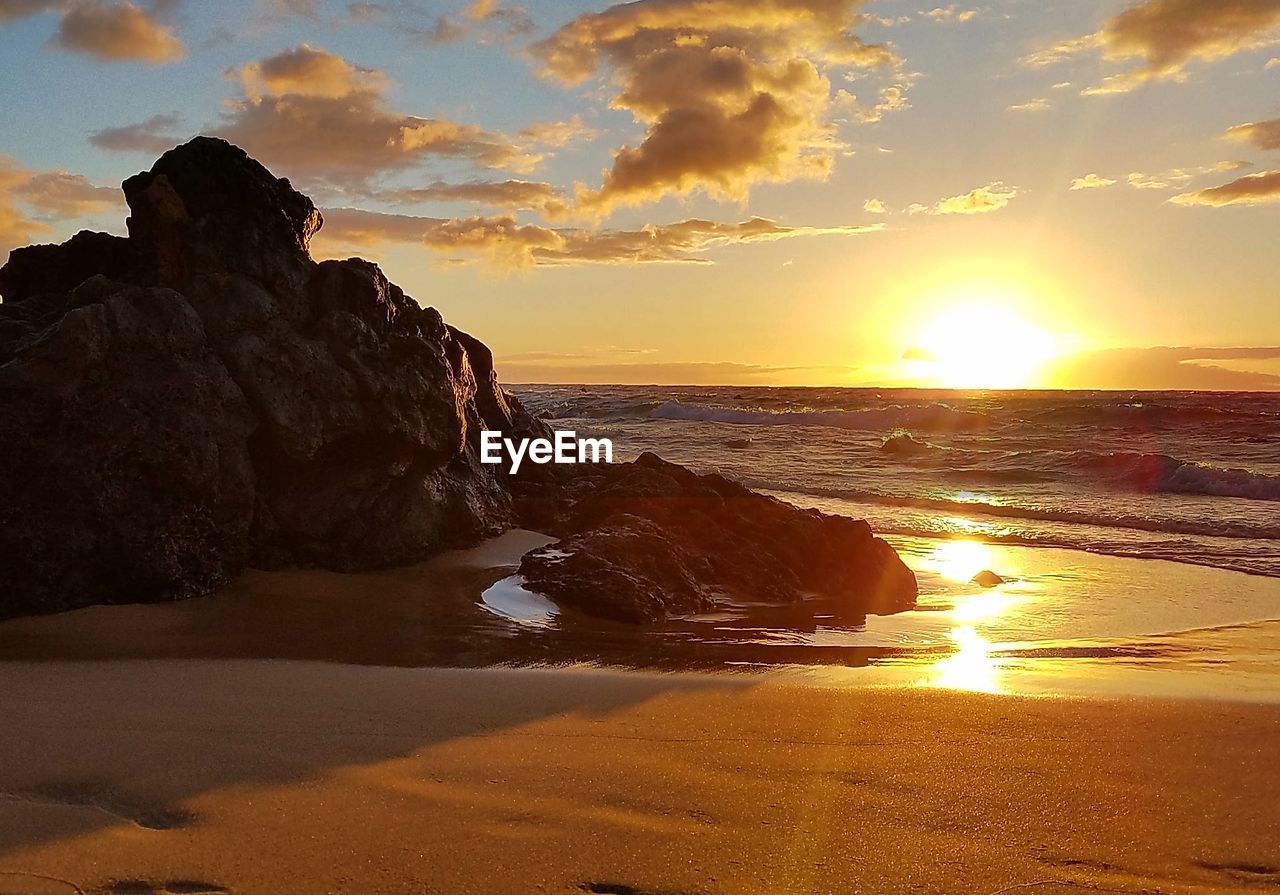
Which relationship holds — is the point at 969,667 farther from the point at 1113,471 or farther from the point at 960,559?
the point at 1113,471

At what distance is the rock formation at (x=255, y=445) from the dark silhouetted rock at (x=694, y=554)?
0.02m

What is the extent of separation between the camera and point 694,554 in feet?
22.4

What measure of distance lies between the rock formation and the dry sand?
4.14ft

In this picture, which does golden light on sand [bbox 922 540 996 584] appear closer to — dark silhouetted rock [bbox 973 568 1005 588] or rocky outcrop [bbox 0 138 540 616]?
dark silhouetted rock [bbox 973 568 1005 588]

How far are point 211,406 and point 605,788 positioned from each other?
3862mm

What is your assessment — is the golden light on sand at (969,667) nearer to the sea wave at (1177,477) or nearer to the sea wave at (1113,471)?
the sea wave at (1177,477)

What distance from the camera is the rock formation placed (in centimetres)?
510

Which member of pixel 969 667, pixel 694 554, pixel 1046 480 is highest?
pixel 1046 480

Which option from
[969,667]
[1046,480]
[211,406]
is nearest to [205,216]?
[211,406]

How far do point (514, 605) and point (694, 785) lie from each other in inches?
123

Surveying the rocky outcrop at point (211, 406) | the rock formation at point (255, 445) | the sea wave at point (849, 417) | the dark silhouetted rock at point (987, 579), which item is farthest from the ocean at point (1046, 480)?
the rocky outcrop at point (211, 406)

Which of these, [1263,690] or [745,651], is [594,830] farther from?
[1263,690]

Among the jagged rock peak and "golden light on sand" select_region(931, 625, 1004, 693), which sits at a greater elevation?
the jagged rock peak

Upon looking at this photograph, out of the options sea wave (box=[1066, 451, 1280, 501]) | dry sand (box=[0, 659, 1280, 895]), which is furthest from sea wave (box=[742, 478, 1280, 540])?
dry sand (box=[0, 659, 1280, 895])
